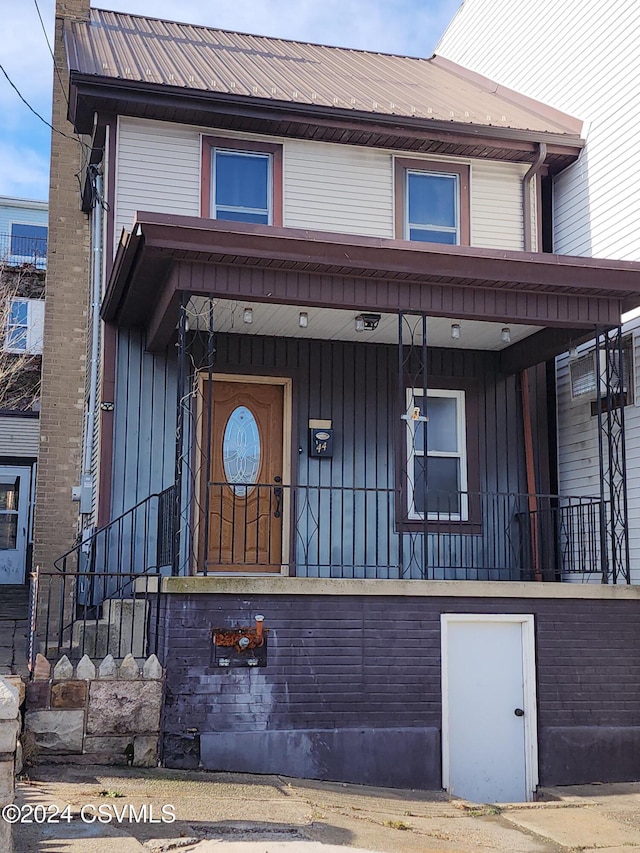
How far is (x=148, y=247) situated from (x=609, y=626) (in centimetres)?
548

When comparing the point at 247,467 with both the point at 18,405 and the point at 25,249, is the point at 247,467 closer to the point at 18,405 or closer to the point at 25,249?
the point at 18,405

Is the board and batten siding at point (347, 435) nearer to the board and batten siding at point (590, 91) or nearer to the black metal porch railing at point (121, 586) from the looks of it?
the black metal porch railing at point (121, 586)

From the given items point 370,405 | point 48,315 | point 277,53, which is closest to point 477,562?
point 370,405

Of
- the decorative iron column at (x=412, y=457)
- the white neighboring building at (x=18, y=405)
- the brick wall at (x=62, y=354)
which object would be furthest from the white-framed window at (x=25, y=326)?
the decorative iron column at (x=412, y=457)

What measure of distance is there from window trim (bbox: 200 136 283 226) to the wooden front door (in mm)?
2006

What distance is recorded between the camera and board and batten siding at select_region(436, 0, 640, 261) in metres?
11.2

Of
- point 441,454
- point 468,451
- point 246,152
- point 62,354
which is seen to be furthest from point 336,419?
point 62,354

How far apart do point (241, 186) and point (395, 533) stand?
14.5 feet

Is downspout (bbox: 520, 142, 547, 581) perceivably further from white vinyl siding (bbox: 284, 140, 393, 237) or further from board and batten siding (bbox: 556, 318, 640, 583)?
white vinyl siding (bbox: 284, 140, 393, 237)

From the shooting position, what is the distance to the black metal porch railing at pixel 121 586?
8648 mm

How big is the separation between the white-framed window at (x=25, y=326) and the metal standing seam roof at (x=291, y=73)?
909 cm

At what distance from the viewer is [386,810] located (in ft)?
23.5

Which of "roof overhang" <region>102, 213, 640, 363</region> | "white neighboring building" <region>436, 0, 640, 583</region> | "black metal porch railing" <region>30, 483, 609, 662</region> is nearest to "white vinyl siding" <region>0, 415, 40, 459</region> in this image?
"black metal porch railing" <region>30, 483, 609, 662</region>

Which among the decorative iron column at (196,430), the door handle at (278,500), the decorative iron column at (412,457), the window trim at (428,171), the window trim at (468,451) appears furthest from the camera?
the window trim at (428,171)
